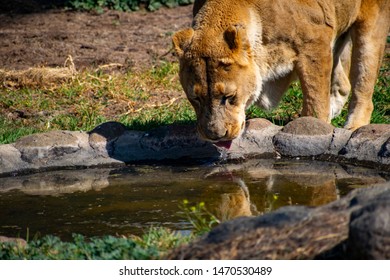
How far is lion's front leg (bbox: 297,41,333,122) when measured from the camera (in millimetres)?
7277

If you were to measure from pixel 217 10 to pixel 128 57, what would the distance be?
12.2ft

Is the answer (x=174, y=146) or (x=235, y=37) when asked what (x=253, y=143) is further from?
(x=235, y=37)

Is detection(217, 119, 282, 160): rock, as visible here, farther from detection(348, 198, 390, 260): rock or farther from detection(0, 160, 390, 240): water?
detection(348, 198, 390, 260): rock

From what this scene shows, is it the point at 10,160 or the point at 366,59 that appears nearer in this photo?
the point at 10,160

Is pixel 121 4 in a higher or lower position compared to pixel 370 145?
lower

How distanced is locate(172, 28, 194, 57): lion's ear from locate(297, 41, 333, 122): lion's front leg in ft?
3.07

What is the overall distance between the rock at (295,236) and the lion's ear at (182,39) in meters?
2.97

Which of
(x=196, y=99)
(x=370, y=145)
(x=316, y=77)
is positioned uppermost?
(x=316, y=77)

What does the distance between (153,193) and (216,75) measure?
1.04 meters

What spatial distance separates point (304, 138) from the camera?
7105 mm

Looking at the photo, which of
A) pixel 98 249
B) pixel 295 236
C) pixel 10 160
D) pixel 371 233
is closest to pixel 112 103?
pixel 10 160

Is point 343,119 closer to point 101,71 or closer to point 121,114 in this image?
point 121,114

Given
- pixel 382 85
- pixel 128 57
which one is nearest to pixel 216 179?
pixel 382 85

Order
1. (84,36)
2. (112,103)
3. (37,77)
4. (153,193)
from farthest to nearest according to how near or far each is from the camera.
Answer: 1. (84,36)
2. (37,77)
3. (112,103)
4. (153,193)
